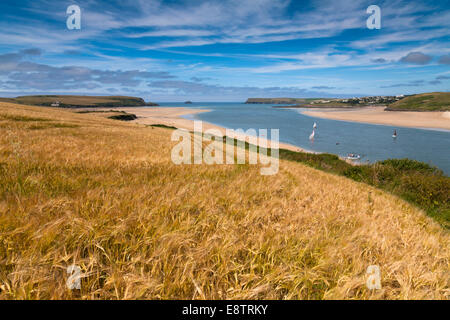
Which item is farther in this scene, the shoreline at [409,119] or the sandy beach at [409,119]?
the sandy beach at [409,119]

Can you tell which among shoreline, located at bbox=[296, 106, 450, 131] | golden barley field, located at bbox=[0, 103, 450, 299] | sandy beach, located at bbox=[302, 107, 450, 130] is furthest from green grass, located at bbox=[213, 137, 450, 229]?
sandy beach, located at bbox=[302, 107, 450, 130]

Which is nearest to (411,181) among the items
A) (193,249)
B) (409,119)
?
(193,249)

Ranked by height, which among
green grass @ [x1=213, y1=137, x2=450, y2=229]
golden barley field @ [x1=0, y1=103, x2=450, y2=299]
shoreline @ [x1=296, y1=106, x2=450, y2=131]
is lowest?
green grass @ [x1=213, y1=137, x2=450, y2=229]

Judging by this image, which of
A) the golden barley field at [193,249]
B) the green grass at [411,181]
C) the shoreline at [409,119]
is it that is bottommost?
the green grass at [411,181]

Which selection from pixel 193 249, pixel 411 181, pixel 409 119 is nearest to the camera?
pixel 193 249

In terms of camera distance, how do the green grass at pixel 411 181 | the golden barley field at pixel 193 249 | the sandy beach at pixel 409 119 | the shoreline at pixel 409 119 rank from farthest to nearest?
the sandy beach at pixel 409 119
the shoreline at pixel 409 119
the green grass at pixel 411 181
the golden barley field at pixel 193 249

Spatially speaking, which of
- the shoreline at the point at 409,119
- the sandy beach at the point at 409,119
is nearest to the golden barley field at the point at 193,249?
the shoreline at the point at 409,119

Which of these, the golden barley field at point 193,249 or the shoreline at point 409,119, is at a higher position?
the shoreline at point 409,119

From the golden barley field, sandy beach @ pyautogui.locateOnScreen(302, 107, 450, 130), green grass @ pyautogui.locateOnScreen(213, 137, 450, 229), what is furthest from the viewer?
sandy beach @ pyautogui.locateOnScreen(302, 107, 450, 130)

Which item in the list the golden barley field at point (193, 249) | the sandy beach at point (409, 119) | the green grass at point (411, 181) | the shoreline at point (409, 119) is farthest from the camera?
the sandy beach at point (409, 119)

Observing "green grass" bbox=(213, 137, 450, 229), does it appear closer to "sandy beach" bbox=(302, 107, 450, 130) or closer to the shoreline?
the shoreline

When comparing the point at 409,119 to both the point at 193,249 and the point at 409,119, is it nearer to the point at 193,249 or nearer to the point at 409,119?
the point at 409,119

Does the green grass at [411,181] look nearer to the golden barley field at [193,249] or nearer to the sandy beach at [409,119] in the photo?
the golden barley field at [193,249]
